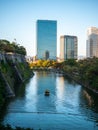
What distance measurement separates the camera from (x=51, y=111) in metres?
36.7

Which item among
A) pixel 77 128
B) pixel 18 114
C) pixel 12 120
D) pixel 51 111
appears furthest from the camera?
pixel 51 111

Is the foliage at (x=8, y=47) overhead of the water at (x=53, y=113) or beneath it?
overhead

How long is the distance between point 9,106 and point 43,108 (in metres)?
5.17

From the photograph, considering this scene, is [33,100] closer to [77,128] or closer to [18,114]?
[18,114]

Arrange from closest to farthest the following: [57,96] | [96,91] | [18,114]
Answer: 1. [18,114]
2. [57,96]
3. [96,91]

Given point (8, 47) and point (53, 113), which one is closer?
point (53, 113)

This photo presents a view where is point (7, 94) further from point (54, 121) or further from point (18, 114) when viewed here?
point (54, 121)

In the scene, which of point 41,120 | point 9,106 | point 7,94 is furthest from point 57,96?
point 41,120

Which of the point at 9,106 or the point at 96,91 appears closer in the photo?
the point at 9,106

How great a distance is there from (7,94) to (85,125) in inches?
703

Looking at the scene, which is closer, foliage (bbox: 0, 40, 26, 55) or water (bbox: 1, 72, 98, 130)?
water (bbox: 1, 72, 98, 130)

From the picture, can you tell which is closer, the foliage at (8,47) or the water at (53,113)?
the water at (53,113)

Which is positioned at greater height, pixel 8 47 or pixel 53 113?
pixel 8 47

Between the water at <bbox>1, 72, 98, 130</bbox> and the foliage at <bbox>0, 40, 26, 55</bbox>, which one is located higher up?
the foliage at <bbox>0, 40, 26, 55</bbox>
